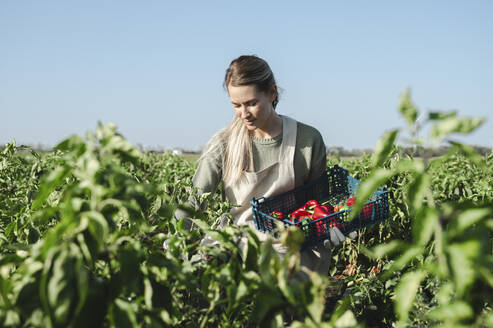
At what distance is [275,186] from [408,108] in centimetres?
197

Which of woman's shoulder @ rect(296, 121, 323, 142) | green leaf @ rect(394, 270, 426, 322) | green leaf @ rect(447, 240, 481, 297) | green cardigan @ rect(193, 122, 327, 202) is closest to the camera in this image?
green leaf @ rect(447, 240, 481, 297)

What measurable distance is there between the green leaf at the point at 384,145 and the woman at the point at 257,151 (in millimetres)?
1741

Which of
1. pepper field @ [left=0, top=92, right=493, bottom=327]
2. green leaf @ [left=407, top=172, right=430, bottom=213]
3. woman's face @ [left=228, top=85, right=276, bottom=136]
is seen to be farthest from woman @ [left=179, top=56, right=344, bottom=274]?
green leaf @ [left=407, top=172, right=430, bottom=213]

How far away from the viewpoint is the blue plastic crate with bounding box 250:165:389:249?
2549mm

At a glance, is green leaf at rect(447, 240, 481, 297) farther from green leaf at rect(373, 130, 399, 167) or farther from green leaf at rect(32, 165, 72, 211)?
green leaf at rect(32, 165, 72, 211)

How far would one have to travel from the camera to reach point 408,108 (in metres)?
1.07

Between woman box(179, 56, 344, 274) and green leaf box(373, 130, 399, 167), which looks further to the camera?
woman box(179, 56, 344, 274)

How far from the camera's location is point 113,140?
1.08m

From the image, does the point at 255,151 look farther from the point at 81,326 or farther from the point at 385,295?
the point at 81,326

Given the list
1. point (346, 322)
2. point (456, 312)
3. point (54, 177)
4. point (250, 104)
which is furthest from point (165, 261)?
point (250, 104)

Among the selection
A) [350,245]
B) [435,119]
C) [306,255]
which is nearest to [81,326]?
[435,119]

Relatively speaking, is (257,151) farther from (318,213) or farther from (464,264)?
(464,264)

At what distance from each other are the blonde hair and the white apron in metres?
0.08

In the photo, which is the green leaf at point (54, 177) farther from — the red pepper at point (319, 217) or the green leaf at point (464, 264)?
the red pepper at point (319, 217)
